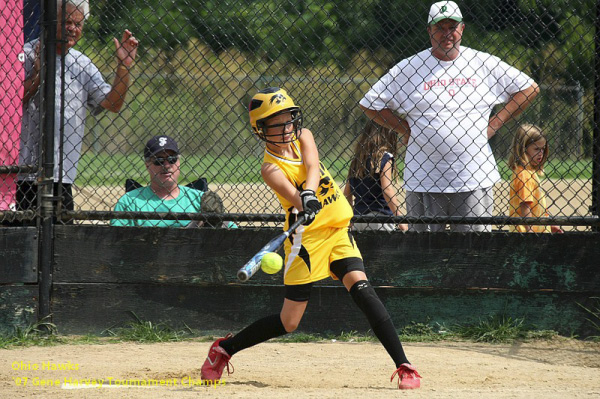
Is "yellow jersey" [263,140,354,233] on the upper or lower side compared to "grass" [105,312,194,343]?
upper

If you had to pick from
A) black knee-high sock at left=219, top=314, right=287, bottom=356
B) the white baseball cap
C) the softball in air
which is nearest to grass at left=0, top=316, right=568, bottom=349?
black knee-high sock at left=219, top=314, right=287, bottom=356

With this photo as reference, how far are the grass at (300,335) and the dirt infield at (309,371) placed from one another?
10 cm

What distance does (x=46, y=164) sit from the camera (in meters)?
5.48

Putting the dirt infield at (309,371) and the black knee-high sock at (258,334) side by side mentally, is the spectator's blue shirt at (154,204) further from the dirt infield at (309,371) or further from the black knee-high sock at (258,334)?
the black knee-high sock at (258,334)

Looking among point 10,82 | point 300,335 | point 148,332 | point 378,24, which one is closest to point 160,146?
point 10,82

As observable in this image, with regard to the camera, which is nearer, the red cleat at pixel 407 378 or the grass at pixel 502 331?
the red cleat at pixel 407 378

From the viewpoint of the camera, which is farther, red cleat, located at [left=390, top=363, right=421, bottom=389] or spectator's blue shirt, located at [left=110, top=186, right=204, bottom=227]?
spectator's blue shirt, located at [left=110, top=186, right=204, bottom=227]

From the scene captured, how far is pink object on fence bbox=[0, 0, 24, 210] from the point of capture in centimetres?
548

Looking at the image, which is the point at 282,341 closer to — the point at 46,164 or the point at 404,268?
the point at 404,268

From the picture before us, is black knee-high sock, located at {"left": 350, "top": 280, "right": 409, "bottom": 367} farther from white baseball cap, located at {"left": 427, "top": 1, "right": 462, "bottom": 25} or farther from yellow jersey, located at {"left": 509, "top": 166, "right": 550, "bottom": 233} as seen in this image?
white baseball cap, located at {"left": 427, "top": 1, "right": 462, "bottom": 25}


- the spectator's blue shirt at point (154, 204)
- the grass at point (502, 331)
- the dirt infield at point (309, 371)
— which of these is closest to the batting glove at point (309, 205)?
the dirt infield at point (309, 371)

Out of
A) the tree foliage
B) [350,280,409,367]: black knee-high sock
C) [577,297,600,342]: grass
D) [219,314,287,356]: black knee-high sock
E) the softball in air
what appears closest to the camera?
the softball in air

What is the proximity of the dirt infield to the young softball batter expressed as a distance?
0.30 metres

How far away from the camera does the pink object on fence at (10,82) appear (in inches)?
216
